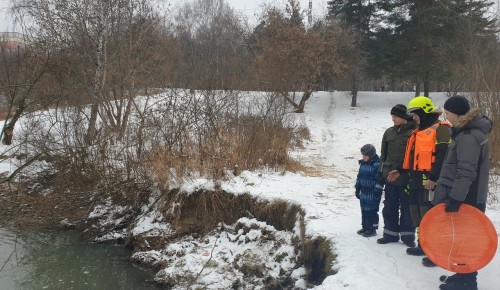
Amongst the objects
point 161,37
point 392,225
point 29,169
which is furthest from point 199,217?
point 161,37

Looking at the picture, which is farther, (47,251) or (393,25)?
(393,25)

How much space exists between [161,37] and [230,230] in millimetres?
8029

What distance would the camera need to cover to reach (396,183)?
4910 mm

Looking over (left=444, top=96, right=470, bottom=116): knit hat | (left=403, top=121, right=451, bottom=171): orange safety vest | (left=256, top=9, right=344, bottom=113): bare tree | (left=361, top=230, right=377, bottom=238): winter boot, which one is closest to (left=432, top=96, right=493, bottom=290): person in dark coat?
(left=444, top=96, right=470, bottom=116): knit hat

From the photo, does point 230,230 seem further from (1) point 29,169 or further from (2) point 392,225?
(1) point 29,169

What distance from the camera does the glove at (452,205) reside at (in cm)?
375

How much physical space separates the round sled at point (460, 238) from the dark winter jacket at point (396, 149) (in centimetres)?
92

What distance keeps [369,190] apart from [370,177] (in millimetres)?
174

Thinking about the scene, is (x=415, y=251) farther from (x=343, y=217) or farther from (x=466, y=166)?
(x=343, y=217)

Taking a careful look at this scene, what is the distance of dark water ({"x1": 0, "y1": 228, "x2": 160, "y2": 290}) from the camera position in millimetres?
6730

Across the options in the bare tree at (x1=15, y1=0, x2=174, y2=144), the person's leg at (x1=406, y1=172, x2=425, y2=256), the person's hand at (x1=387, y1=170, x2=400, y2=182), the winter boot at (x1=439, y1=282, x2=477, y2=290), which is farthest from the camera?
the bare tree at (x1=15, y1=0, x2=174, y2=144)

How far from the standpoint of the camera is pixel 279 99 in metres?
12.2

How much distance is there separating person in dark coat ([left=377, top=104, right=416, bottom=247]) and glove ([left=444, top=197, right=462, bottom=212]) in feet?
3.44

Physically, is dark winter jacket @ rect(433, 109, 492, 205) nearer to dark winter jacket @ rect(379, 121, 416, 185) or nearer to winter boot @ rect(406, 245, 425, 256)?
dark winter jacket @ rect(379, 121, 416, 185)
